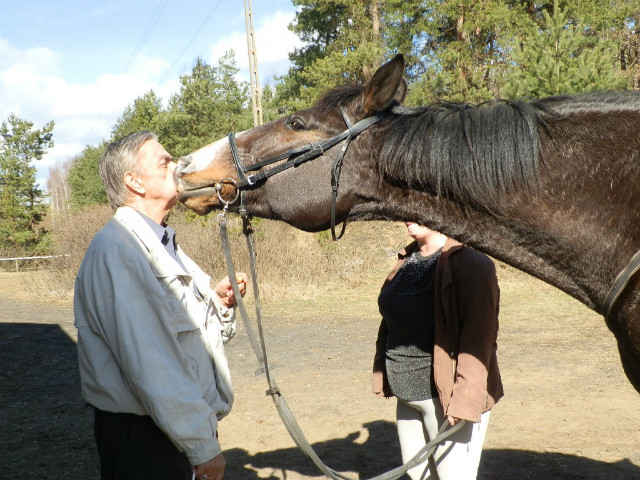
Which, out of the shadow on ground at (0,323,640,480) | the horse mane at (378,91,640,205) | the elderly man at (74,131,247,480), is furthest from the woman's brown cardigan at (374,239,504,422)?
the shadow on ground at (0,323,640,480)

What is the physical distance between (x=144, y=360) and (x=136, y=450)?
1.25 ft

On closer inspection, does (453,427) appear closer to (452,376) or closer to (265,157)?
(452,376)

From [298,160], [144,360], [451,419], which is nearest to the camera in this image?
[144,360]

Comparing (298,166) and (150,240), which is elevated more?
(298,166)

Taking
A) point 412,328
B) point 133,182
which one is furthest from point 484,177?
point 133,182

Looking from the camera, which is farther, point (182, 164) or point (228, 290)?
point (228, 290)

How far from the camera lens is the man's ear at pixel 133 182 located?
2177 mm

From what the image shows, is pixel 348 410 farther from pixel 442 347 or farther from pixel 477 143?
pixel 477 143

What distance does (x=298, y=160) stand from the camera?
2.18 m

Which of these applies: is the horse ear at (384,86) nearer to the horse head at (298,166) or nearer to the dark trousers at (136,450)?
the horse head at (298,166)

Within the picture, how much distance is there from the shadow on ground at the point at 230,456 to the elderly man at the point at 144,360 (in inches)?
91.1

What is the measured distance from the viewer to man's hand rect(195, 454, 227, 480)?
1.88 metres

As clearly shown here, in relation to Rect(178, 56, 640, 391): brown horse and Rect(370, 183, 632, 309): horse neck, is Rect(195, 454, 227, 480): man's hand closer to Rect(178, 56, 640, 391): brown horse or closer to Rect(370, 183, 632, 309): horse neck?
Rect(178, 56, 640, 391): brown horse

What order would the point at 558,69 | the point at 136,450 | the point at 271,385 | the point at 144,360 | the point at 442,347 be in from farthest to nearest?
the point at 558,69 → the point at 442,347 → the point at 271,385 → the point at 136,450 → the point at 144,360
